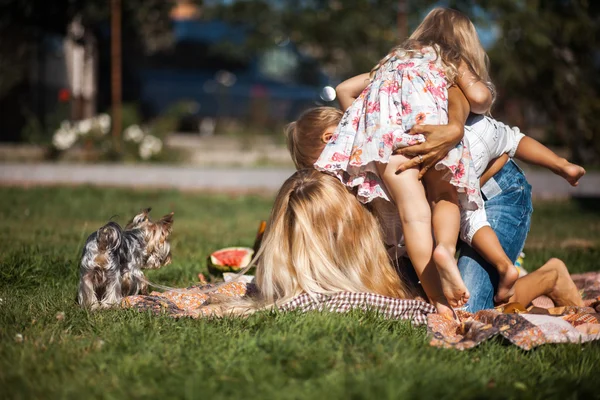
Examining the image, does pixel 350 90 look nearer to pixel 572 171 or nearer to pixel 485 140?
pixel 485 140

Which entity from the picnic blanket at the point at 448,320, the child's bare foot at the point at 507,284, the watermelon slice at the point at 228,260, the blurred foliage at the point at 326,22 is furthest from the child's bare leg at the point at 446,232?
the blurred foliage at the point at 326,22

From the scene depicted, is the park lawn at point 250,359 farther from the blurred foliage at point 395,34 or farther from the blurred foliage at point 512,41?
the blurred foliage at point 512,41

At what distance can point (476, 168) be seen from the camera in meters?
3.83

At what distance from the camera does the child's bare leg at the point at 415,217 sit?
3.58m

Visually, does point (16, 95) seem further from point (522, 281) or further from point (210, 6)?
point (522, 281)

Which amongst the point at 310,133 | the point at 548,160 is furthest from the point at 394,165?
the point at 548,160

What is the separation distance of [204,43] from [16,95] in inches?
257

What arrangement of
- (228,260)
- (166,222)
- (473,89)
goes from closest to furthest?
(473,89)
(166,222)
(228,260)

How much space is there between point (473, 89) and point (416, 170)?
1.77 feet

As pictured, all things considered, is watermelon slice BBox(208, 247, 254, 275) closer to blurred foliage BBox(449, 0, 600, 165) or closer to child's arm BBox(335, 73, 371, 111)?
child's arm BBox(335, 73, 371, 111)

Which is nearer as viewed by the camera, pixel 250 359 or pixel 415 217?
pixel 250 359

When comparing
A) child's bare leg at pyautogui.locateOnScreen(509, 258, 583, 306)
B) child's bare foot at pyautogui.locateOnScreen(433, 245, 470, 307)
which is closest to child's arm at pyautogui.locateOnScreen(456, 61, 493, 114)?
child's bare foot at pyautogui.locateOnScreen(433, 245, 470, 307)

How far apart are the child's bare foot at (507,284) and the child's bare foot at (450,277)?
37 cm

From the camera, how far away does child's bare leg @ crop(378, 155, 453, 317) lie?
11.7ft
